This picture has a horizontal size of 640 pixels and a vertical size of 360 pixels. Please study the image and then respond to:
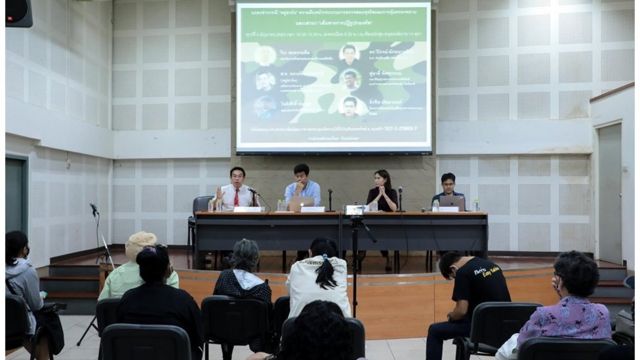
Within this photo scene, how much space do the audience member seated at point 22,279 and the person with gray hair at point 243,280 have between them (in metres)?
1.14

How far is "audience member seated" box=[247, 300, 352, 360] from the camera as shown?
1.34 m

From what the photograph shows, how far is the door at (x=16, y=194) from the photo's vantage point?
17.5 ft

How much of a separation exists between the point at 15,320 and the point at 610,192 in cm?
688

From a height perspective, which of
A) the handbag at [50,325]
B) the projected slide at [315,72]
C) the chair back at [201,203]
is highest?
the projected slide at [315,72]

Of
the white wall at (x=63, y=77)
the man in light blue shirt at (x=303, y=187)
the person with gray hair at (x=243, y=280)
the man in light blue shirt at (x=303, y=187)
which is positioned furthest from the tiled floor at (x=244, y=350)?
the white wall at (x=63, y=77)

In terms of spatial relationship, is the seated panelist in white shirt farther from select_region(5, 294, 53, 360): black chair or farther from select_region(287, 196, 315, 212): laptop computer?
select_region(5, 294, 53, 360): black chair

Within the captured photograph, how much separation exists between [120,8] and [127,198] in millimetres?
3043

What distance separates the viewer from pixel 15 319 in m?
2.73

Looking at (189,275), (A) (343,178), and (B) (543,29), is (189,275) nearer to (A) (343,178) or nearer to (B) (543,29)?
(A) (343,178)

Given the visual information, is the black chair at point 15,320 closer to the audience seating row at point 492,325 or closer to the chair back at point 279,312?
the chair back at point 279,312

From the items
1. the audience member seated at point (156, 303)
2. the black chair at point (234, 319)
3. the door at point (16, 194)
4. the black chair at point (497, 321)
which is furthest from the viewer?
the door at point (16, 194)

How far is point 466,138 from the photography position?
6973 mm

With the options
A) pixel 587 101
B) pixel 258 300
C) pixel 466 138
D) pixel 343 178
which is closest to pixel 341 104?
pixel 343 178

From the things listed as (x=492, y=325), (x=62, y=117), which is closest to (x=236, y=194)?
(x=62, y=117)
